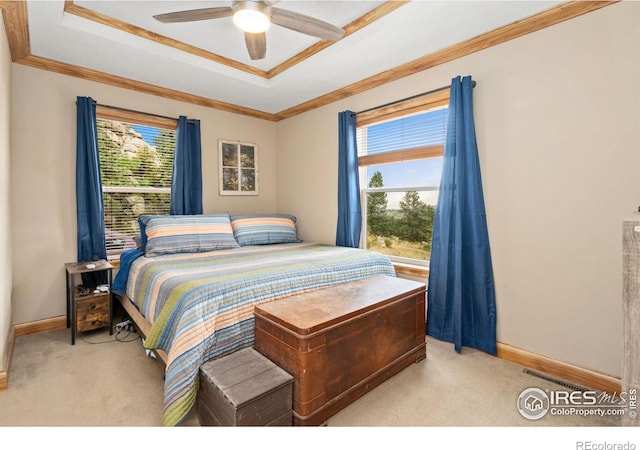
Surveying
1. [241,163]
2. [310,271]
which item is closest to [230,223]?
[241,163]

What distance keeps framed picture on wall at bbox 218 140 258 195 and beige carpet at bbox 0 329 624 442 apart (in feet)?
7.04

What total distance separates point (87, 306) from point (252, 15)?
8.44 feet

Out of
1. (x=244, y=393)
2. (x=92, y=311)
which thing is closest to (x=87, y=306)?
(x=92, y=311)

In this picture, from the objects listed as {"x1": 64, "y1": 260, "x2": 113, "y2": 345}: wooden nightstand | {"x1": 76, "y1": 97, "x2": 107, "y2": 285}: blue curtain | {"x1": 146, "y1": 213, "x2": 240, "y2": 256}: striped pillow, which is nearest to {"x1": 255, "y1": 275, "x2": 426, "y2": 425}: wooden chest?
{"x1": 146, "y1": 213, "x2": 240, "y2": 256}: striped pillow

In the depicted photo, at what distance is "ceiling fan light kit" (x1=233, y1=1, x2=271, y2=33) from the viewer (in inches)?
72.2

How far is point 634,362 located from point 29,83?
4.36 meters

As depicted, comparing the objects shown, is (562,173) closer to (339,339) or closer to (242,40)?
(339,339)

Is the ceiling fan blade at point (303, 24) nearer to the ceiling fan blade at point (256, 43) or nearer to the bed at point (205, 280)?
the ceiling fan blade at point (256, 43)

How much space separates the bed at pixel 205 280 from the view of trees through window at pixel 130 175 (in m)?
0.49

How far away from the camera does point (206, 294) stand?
5.80 ft

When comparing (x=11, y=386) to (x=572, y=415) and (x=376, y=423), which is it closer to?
(x=376, y=423)

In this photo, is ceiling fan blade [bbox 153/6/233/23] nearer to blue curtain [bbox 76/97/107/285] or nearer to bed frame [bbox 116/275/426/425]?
blue curtain [bbox 76/97/107/285]
